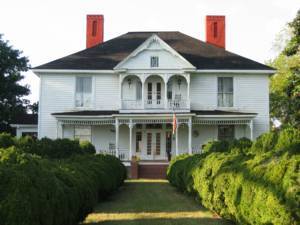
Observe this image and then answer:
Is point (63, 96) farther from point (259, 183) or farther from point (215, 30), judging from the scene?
point (259, 183)

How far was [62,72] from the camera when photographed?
30.7 m

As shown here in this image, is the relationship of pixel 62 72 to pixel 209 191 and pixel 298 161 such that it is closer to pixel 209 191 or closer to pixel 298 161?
pixel 209 191

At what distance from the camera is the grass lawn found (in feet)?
35.3

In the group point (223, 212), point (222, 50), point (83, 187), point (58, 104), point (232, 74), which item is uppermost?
point (222, 50)

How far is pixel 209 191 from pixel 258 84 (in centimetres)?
2064

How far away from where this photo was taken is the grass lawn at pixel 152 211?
10766mm

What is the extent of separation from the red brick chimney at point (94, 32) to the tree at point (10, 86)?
7.46m

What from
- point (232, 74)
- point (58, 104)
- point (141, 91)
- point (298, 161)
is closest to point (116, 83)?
point (141, 91)

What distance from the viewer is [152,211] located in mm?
12617

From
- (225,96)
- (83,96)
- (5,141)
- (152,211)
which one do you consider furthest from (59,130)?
(152,211)

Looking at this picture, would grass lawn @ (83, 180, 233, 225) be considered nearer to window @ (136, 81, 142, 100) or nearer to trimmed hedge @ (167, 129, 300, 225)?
trimmed hedge @ (167, 129, 300, 225)

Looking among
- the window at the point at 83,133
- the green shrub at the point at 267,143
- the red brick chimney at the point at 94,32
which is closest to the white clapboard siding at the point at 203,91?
the window at the point at 83,133

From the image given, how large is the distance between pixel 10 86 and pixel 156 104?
1446 cm

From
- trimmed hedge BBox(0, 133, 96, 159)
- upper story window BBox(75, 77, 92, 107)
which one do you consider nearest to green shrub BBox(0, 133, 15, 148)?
trimmed hedge BBox(0, 133, 96, 159)
